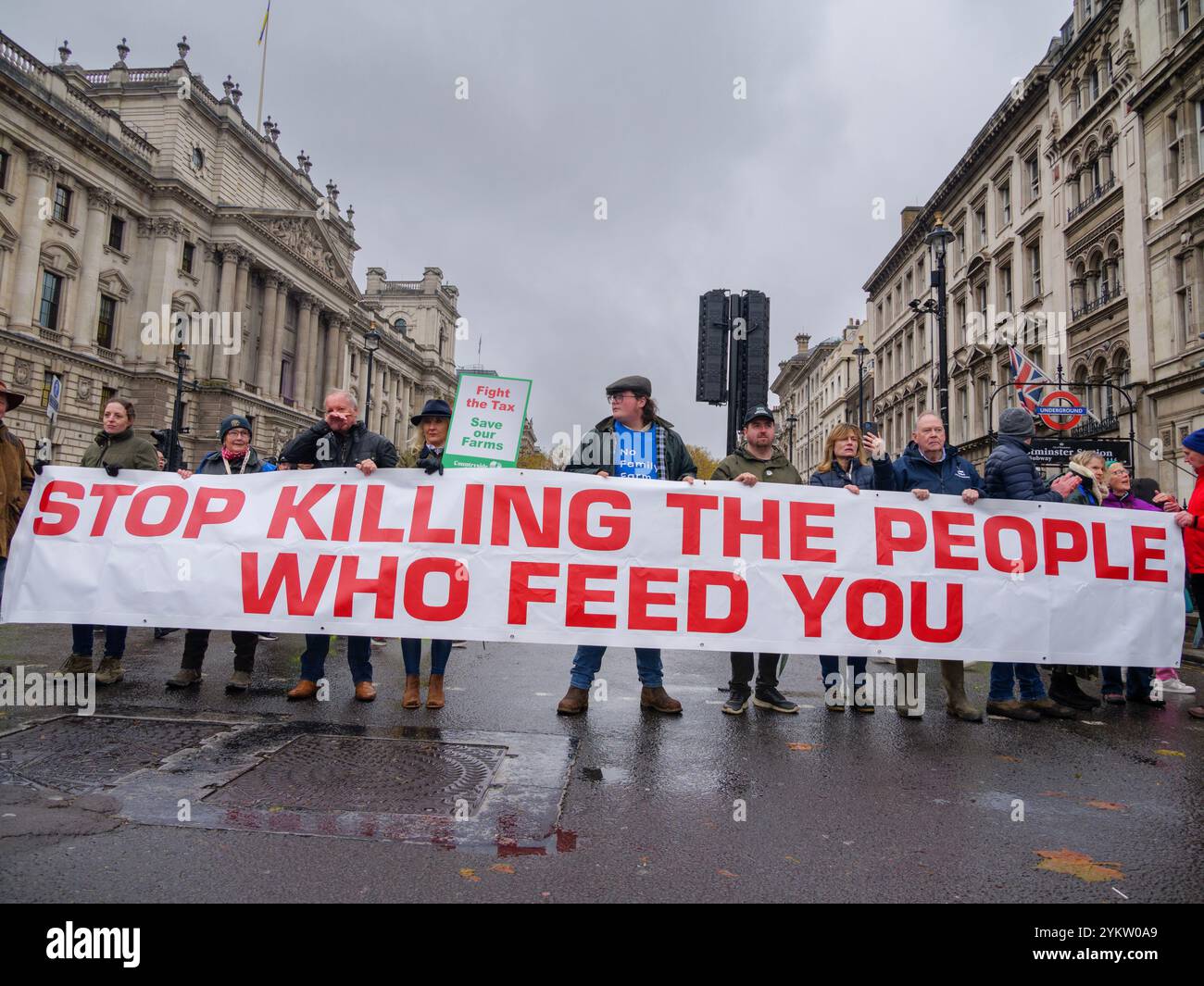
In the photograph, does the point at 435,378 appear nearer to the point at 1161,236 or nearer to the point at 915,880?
the point at 1161,236

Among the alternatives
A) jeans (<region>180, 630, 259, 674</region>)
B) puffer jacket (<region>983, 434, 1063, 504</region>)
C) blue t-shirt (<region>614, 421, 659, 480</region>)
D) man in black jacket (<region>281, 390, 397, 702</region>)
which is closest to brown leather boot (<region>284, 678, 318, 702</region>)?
man in black jacket (<region>281, 390, 397, 702</region>)

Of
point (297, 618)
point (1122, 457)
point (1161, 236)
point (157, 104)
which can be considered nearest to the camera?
point (297, 618)

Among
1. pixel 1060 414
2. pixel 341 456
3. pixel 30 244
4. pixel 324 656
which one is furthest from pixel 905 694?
pixel 30 244

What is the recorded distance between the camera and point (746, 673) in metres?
5.97

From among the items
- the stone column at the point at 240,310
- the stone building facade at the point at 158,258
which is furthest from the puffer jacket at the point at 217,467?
the stone column at the point at 240,310

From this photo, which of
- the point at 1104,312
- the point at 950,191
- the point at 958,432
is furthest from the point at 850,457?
the point at 950,191

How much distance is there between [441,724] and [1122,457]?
60.8 ft

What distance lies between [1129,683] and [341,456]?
22.9 feet

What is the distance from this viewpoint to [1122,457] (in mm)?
18219

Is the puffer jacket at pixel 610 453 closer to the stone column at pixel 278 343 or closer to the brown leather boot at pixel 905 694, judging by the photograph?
the brown leather boot at pixel 905 694

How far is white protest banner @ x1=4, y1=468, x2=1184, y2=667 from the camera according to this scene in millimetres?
5625

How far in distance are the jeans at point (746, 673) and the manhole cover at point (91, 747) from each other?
3519mm

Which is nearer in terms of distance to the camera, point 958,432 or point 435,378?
point 958,432

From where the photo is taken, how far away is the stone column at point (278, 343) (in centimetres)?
5912
